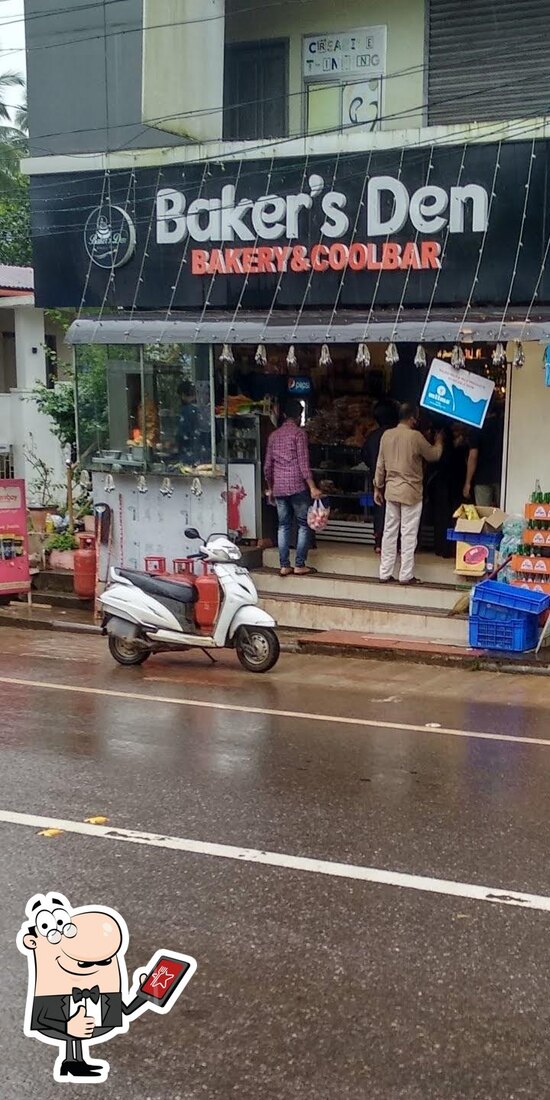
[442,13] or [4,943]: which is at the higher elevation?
[442,13]

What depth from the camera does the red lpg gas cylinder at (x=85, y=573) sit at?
50.0 feet

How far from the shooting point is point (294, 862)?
599 centimetres

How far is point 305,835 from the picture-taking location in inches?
252

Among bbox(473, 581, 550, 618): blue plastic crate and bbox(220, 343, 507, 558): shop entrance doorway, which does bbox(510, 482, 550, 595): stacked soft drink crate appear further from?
bbox(220, 343, 507, 558): shop entrance doorway

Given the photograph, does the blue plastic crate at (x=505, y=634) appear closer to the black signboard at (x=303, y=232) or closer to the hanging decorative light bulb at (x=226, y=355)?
the black signboard at (x=303, y=232)

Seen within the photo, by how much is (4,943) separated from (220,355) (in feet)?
32.2

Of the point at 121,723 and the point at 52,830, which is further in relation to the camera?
the point at 121,723

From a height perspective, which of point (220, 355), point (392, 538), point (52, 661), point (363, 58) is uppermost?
point (363, 58)

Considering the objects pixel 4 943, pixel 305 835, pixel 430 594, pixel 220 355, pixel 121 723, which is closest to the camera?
pixel 4 943

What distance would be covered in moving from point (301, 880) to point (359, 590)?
308 inches

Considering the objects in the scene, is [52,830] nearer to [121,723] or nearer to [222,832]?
[222,832]

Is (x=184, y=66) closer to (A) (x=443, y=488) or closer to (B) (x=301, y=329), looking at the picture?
(B) (x=301, y=329)

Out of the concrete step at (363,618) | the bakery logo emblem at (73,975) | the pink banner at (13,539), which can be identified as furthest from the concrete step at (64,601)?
the bakery logo emblem at (73,975)

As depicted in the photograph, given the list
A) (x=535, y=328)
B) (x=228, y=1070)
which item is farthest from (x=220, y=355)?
(x=228, y=1070)
